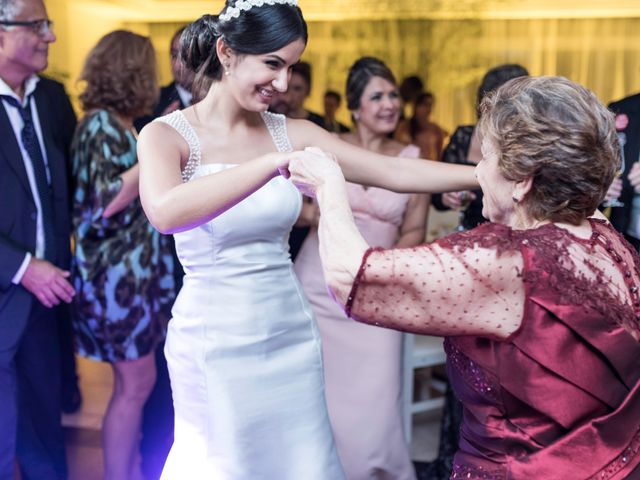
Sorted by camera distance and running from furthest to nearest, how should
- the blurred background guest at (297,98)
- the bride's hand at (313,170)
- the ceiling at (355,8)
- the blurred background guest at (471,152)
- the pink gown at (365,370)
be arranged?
1. the ceiling at (355,8)
2. the blurred background guest at (297,98)
3. the pink gown at (365,370)
4. the blurred background guest at (471,152)
5. the bride's hand at (313,170)

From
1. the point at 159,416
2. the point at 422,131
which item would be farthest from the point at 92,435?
the point at 422,131

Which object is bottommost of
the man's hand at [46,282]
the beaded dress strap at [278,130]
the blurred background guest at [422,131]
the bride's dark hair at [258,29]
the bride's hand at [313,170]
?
the blurred background guest at [422,131]

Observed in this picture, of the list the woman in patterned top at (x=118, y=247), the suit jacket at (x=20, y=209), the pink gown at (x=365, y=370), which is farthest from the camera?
the pink gown at (x=365, y=370)

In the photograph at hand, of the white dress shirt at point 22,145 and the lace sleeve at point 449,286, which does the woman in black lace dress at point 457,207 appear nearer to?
the white dress shirt at point 22,145

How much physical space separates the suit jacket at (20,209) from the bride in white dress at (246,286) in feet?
2.56

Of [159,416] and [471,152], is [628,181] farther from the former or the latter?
[159,416]

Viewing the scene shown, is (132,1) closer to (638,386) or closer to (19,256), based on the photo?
(19,256)

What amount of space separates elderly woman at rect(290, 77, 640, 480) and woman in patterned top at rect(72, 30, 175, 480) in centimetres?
147

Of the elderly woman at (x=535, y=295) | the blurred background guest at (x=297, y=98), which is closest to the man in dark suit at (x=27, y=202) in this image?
the blurred background guest at (x=297, y=98)

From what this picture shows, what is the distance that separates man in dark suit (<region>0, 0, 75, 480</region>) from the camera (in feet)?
8.23

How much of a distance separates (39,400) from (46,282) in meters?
0.61

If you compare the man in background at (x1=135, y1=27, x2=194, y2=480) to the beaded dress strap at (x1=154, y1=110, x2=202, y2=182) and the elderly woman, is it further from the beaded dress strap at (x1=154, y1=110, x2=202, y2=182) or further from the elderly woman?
the elderly woman

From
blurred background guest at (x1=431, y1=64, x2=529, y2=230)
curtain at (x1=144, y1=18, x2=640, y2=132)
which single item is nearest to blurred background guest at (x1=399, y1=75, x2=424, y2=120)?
curtain at (x1=144, y1=18, x2=640, y2=132)

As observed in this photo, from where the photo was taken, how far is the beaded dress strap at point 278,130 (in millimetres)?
2119
